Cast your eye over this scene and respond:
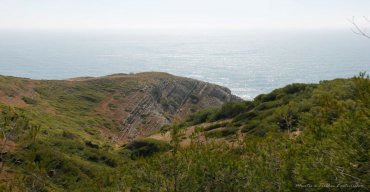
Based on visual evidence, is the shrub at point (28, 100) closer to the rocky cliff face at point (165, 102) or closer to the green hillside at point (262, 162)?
the rocky cliff face at point (165, 102)

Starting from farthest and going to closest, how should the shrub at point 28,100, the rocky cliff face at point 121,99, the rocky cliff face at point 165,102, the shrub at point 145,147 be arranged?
the rocky cliff face at point 165,102 → the rocky cliff face at point 121,99 → the shrub at point 28,100 → the shrub at point 145,147

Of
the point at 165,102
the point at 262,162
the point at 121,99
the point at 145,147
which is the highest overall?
the point at 262,162

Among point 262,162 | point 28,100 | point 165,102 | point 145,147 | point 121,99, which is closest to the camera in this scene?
point 262,162

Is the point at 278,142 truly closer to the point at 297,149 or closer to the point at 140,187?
the point at 297,149

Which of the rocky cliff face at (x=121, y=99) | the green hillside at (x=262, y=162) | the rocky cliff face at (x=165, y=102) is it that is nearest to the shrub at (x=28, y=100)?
the rocky cliff face at (x=121, y=99)

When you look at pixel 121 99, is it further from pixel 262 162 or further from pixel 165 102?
pixel 262 162

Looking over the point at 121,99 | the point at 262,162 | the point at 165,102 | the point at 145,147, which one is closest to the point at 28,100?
the point at 121,99

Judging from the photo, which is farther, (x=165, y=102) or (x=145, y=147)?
(x=165, y=102)

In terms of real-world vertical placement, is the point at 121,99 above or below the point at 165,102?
above

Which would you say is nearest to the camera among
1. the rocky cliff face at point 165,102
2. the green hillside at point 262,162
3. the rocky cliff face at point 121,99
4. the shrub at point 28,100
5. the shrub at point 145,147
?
the green hillside at point 262,162
